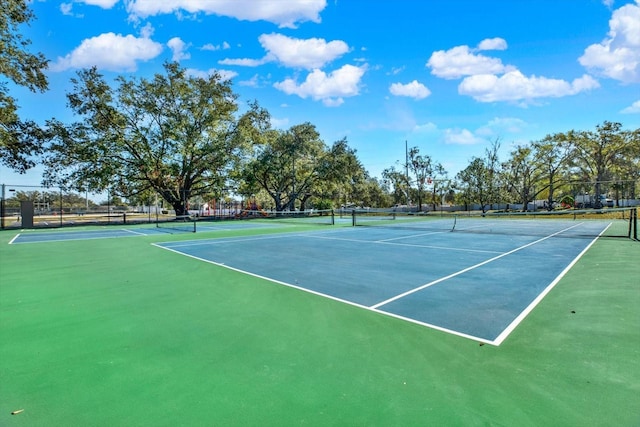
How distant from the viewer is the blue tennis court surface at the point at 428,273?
4.21 metres

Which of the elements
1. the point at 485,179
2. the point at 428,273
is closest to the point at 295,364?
the point at 428,273

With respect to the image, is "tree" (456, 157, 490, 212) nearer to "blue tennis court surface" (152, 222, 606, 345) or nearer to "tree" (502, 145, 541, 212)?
"tree" (502, 145, 541, 212)

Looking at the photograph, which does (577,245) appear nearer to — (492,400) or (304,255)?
(304,255)

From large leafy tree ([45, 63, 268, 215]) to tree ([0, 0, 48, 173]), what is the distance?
143 centimetres

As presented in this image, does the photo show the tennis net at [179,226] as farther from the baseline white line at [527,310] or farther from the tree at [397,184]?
the tree at [397,184]

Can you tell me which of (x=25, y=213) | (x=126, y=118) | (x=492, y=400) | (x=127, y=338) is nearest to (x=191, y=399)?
(x=127, y=338)

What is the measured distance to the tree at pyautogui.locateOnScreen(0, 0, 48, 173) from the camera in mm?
17828

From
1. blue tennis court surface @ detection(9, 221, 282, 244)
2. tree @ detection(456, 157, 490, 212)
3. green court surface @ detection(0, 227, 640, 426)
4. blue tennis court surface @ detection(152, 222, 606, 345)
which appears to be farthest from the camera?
tree @ detection(456, 157, 490, 212)

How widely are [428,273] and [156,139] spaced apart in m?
27.8

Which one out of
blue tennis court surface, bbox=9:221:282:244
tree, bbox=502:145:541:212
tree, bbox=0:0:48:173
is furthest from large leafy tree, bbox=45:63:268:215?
tree, bbox=502:145:541:212

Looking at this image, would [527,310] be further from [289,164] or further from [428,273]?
[289,164]

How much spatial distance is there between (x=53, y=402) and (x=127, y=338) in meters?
1.16

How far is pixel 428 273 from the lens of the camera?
6566 millimetres

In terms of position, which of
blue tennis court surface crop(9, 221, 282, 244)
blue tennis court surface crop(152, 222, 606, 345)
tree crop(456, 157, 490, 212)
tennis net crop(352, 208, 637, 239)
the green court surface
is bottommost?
the green court surface
